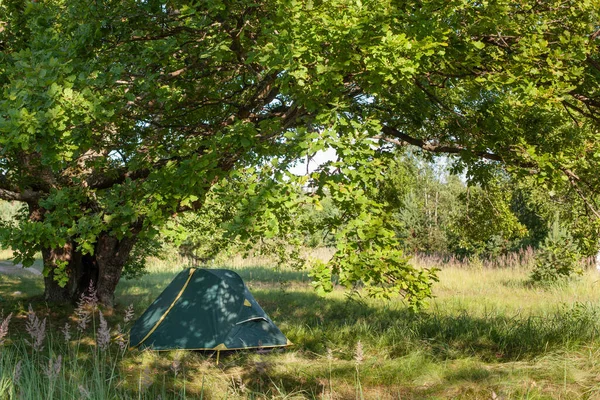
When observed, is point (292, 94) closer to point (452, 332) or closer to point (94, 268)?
point (452, 332)

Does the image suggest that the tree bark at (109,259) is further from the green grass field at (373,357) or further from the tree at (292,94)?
the tree at (292,94)

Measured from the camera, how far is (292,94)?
7.07 meters

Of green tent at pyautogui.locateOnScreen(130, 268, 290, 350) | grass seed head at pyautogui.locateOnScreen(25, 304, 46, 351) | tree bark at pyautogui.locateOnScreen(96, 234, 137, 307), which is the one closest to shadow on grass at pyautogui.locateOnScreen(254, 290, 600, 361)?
green tent at pyautogui.locateOnScreen(130, 268, 290, 350)

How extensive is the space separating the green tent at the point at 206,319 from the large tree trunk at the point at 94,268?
163cm

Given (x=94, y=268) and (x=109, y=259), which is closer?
(x=109, y=259)

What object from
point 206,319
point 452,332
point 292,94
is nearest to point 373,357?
point 452,332

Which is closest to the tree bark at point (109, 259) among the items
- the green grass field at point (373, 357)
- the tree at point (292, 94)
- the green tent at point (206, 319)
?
the green grass field at point (373, 357)

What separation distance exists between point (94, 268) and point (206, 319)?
3.60 metres

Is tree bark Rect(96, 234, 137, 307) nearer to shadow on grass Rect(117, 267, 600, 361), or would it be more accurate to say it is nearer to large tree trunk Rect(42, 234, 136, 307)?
large tree trunk Rect(42, 234, 136, 307)

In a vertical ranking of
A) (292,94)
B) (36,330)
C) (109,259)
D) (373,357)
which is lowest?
(373,357)

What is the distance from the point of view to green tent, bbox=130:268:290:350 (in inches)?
397

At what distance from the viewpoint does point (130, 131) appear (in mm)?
9156

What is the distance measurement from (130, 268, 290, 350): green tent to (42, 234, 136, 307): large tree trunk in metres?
1.63

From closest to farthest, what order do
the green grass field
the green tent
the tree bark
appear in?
the green grass field < the green tent < the tree bark
